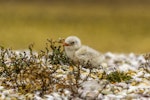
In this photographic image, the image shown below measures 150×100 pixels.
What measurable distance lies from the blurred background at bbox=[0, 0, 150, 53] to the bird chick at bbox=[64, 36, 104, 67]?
875cm

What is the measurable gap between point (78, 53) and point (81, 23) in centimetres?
1378

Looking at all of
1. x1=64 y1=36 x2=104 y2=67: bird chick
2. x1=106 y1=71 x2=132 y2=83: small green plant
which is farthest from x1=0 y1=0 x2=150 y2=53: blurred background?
x1=106 y1=71 x2=132 y2=83: small green plant

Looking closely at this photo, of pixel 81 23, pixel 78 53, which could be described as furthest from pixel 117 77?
pixel 81 23

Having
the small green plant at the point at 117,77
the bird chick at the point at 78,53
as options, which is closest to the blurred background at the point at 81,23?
the bird chick at the point at 78,53

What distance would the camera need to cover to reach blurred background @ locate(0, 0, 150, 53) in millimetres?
21125

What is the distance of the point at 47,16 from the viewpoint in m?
25.4

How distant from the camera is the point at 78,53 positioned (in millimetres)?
10672

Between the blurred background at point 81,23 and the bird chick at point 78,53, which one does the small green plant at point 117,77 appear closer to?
the bird chick at point 78,53

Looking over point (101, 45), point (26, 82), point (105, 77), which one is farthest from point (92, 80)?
point (101, 45)

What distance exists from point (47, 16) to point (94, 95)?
639 inches

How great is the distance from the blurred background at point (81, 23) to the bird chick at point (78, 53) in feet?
28.7

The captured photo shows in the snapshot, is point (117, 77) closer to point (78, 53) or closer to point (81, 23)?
point (78, 53)

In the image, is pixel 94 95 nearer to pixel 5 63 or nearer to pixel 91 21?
pixel 5 63

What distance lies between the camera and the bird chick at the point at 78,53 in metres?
10.7
